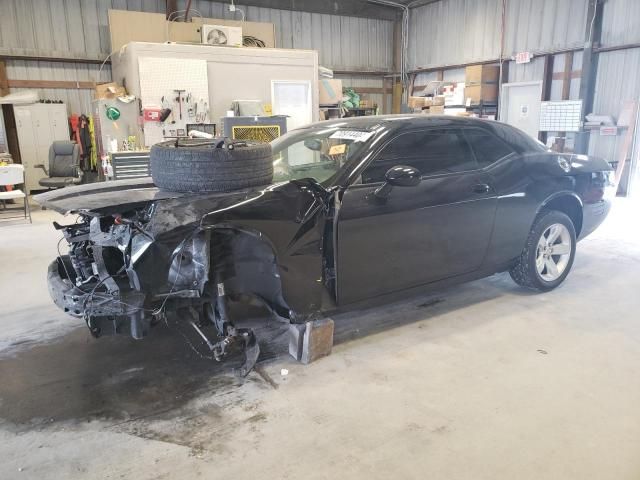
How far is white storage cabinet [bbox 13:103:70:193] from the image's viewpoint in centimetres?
976

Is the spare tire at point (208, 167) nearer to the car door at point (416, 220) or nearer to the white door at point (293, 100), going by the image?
the car door at point (416, 220)

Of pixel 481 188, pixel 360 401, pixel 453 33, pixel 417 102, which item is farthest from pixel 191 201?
pixel 453 33

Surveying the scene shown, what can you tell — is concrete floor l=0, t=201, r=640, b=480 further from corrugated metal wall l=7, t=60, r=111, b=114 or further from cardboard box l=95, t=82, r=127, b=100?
corrugated metal wall l=7, t=60, r=111, b=114

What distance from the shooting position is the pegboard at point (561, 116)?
356 inches

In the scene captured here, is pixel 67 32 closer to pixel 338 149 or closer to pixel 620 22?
pixel 338 149

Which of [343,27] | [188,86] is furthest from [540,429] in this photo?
[343,27]

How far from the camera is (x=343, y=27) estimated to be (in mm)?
13250

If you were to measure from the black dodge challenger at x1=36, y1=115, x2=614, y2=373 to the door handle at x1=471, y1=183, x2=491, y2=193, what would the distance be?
0.04ft

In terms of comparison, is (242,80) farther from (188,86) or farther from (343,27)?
(343,27)

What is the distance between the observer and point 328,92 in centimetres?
956

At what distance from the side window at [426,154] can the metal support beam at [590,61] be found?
705 centimetres

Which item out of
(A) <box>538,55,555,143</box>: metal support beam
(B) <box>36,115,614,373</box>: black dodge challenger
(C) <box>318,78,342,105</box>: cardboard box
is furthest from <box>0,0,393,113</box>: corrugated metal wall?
(B) <box>36,115,614,373</box>: black dodge challenger

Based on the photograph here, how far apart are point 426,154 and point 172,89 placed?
5.84 m

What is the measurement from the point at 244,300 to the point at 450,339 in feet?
4.34
